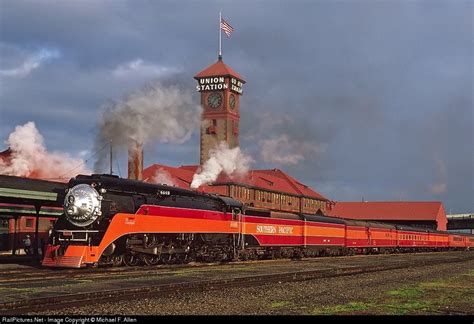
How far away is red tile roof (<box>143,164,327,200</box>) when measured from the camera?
105875 millimetres

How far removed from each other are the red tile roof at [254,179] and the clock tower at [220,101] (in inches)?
344

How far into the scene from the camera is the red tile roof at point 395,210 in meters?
131

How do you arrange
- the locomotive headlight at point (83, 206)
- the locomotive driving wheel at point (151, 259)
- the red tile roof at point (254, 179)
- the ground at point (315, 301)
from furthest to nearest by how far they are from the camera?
the red tile roof at point (254, 179)
the locomotive driving wheel at point (151, 259)
the locomotive headlight at point (83, 206)
the ground at point (315, 301)

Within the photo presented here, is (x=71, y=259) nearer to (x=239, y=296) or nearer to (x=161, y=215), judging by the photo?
(x=161, y=215)

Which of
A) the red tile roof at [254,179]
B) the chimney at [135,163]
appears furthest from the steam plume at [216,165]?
the red tile roof at [254,179]

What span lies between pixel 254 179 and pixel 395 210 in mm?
37286

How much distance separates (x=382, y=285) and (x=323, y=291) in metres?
3.57

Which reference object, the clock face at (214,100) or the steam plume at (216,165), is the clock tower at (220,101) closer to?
the clock face at (214,100)

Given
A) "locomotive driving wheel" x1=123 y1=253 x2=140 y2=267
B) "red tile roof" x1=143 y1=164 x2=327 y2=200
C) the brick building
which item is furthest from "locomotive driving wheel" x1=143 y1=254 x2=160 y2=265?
the brick building

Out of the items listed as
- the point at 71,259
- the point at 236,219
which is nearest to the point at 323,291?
the point at 71,259

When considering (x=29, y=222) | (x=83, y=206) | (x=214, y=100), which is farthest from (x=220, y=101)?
(x=83, y=206)

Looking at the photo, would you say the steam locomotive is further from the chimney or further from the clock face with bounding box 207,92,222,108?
the clock face with bounding box 207,92,222,108

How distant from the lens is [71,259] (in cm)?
2411

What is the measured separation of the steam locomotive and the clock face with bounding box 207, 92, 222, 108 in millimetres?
80160
